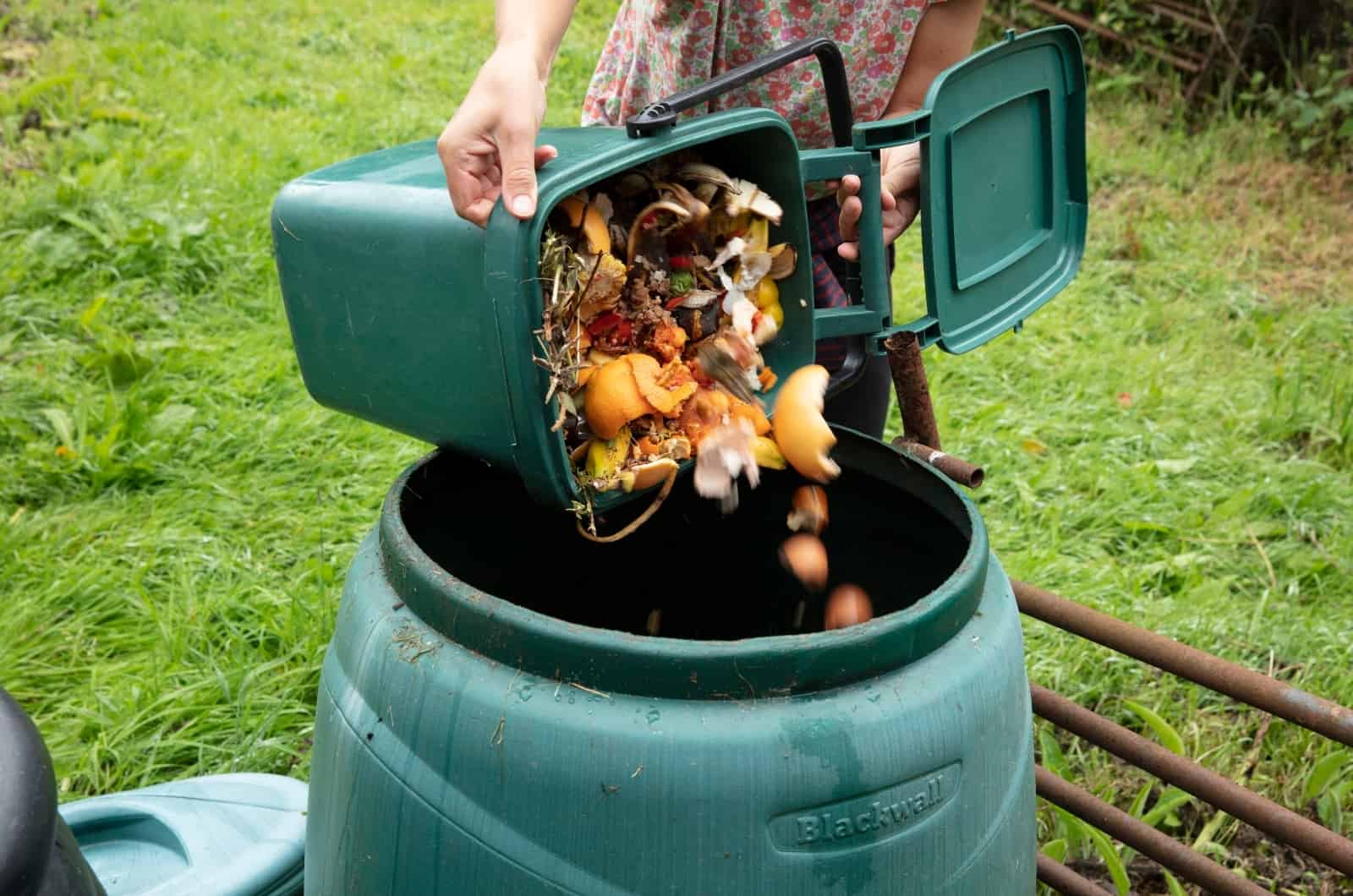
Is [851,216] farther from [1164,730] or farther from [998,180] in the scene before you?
[1164,730]

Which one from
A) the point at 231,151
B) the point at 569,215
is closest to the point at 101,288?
the point at 231,151

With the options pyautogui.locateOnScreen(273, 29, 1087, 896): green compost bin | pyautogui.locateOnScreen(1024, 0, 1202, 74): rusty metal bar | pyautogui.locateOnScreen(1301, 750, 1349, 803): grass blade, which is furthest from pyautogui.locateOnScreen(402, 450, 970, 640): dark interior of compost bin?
pyautogui.locateOnScreen(1024, 0, 1202, 74): rusty metal bar

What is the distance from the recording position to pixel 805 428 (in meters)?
1.29

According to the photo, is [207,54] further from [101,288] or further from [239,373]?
[239,373]

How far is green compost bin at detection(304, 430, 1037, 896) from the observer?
971 mm

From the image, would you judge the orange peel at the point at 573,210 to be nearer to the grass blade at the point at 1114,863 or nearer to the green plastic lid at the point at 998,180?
the green plastic lid at the point at 998,180

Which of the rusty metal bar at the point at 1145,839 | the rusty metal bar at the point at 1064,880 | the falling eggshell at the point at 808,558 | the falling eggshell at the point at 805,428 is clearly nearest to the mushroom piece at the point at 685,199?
the falling eggshell at the point at 805,428

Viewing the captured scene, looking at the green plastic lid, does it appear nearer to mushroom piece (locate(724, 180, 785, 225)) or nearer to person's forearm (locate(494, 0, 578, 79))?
mushroom piece (locate(724, 180, 785, 225))

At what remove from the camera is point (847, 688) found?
1.01m

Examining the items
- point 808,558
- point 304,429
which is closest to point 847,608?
point 808,558

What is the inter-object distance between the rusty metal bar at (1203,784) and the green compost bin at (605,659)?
39cm

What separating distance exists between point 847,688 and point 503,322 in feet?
1.43

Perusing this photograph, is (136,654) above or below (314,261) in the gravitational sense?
below

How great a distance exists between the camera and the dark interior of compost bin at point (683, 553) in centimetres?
144
